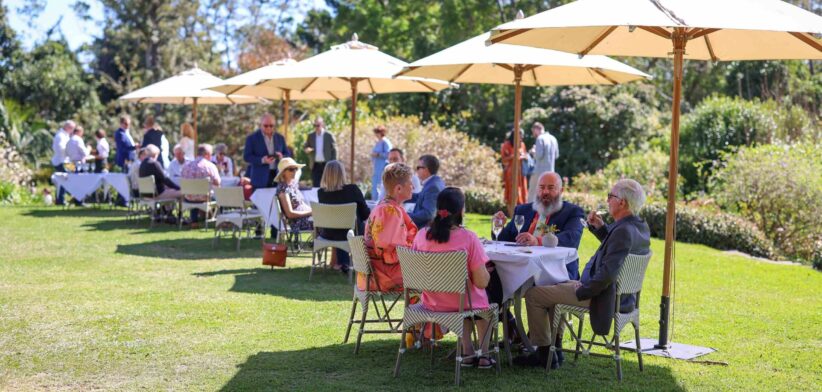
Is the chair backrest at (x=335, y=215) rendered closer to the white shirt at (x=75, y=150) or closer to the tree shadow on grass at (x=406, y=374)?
the tree shadow on grass at (x=406, y=374)

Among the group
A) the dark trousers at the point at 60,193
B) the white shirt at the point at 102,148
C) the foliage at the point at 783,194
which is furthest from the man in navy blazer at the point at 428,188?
the dark trousers at the point at 60,193

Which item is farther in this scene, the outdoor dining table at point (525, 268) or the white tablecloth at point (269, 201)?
the white tablecloth at point (269, 201)

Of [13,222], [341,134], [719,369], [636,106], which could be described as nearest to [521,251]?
[719,369]

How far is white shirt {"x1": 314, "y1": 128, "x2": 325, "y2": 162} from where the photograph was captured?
1502 centimetres

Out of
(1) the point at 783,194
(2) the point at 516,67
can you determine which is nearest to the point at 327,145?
(2) the point at 516,67

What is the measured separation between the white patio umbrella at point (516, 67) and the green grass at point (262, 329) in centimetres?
234

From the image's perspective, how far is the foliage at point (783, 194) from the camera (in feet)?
43.5

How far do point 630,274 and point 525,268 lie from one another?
0.67m

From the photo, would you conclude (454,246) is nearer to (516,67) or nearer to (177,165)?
(516,67)

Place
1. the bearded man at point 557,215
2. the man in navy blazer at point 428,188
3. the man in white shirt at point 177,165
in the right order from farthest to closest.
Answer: the man in white shirt at point 177,165, the man in navy blazer at point 428,188, the bearded man at point 557,215

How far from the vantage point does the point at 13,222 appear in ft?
50.2

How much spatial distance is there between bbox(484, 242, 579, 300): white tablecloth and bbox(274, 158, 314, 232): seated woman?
495cm

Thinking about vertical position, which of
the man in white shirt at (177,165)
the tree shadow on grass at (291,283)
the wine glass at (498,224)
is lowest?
the tree shadow on grass at (291,283)

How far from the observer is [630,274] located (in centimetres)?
577
